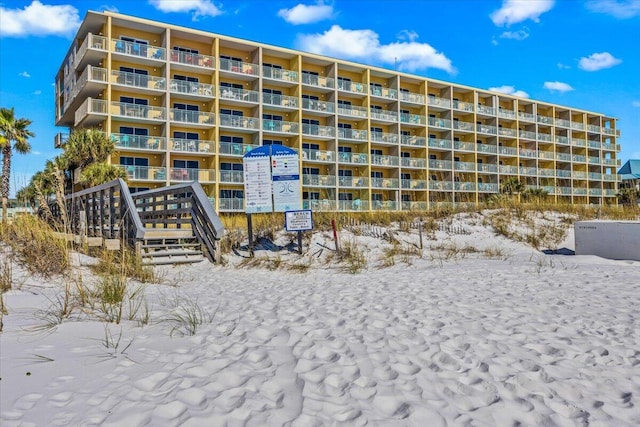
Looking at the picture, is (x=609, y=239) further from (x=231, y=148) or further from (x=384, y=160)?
(x=384, y=160)

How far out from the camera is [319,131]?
33094mm

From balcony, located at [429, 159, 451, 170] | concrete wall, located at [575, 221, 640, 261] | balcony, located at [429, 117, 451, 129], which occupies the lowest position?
concrete wall, located at [575, 221, 640, 261]

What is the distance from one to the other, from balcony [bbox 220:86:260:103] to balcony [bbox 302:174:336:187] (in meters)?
6.65

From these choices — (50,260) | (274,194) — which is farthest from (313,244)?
(50,260)

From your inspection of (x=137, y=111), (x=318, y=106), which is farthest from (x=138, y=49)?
(x=318, y=106)

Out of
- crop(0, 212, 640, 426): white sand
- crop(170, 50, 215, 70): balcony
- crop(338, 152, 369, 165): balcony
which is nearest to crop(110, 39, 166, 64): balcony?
crop(170, 50, 215, 70): balcony

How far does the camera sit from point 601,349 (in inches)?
141

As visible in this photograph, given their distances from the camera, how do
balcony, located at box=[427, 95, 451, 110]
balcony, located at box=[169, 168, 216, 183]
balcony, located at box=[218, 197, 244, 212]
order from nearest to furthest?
balcony, located at box=[169, 168, 216, 183] → balcony, located at box=[218, 197, 244, 212] → balcony, located at box=[427, 95, 451, 110]

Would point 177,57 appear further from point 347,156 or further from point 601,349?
point 601,349

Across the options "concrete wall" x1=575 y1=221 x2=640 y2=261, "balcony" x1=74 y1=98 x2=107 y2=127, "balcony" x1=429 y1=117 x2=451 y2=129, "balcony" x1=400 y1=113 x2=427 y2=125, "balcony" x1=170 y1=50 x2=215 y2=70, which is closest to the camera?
"concrete wall" x1=575 y1=221 x2=640 y2=261

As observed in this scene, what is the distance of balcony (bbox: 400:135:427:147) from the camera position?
3734 centimetres

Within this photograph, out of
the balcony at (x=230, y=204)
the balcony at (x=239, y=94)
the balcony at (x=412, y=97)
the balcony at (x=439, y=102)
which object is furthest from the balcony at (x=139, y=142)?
the balcony at (x=439, y=102)

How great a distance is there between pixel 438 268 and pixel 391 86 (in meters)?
32.0

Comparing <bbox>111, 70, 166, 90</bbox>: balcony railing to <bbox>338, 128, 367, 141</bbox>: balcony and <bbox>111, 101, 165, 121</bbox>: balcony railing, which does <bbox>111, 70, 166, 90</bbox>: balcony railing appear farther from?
<bbox>338, 128, 367, 141</bbox>: balcony
